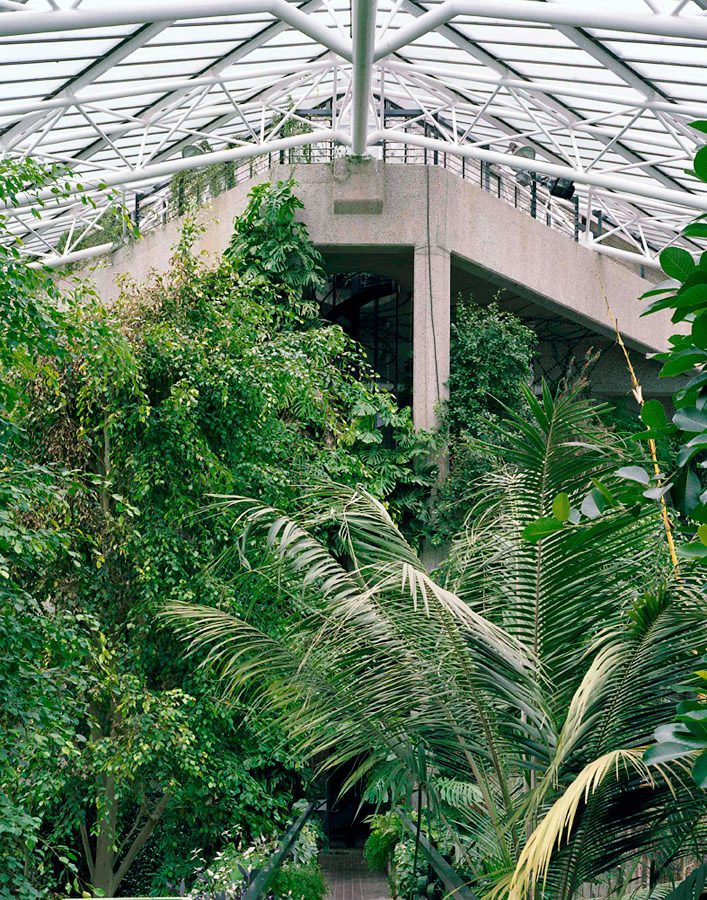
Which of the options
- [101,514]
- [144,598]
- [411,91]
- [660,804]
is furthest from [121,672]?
[411,91]

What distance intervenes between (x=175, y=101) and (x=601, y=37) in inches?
244

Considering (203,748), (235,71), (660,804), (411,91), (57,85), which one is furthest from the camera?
(411,91)

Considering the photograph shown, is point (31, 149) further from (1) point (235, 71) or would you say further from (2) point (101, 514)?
(2) point (101, 514)

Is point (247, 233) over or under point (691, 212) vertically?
under

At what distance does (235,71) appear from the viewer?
14031mm

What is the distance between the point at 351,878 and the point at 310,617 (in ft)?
31.8

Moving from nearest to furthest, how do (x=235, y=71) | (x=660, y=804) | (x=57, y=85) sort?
(x=660, y=804) → (x=57, y=85) → (x=235, y=71)

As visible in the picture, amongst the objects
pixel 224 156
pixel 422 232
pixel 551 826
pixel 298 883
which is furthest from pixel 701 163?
pixel 224 156

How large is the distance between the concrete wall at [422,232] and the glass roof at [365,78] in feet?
1.66

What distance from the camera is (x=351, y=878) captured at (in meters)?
12.6

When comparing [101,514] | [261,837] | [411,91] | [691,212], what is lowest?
[261,837]

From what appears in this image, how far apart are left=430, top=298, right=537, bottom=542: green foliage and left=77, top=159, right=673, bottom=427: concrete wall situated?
0.31m

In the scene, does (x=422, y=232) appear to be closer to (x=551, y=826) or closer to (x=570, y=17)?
(x=570, y=17)

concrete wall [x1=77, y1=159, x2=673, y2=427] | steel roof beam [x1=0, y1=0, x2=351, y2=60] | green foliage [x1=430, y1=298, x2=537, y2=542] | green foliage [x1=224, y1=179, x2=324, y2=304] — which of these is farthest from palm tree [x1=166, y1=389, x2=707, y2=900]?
concrete wall [x1=77, y1=159, x2=673, y2=427]
